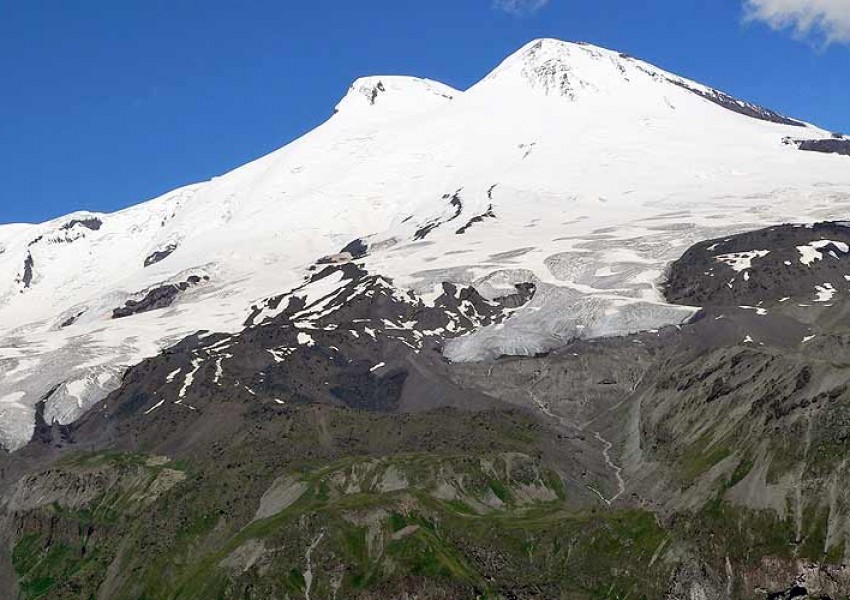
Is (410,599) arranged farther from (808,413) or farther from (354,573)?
(808,413)

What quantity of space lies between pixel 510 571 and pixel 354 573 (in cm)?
2176

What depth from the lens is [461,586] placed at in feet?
558

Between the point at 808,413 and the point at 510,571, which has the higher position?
the point at 808,413

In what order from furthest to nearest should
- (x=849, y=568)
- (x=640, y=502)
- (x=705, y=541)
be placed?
(x=640, y=502), (x=705, y=541), (x=849, y=568)

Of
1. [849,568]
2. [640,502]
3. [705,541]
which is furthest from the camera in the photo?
[640,502]

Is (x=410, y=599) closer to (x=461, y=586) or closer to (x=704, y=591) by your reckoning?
(x=461, y=586)

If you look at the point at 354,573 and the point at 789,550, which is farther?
the point at 354,573

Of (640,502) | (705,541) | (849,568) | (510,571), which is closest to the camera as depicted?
(849,568)

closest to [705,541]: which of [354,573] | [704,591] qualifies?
[704,591]

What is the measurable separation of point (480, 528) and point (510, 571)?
479 inches

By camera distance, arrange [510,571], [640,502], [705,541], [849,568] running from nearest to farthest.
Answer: [849,568], [705,541], [510,571], [640,502]

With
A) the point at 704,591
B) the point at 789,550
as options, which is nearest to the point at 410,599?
the point at 704,591

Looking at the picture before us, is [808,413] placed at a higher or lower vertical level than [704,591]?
higher

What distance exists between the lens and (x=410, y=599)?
17088 centimetres
